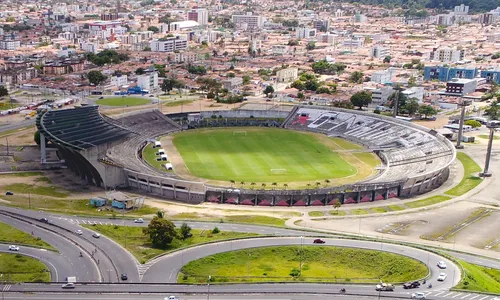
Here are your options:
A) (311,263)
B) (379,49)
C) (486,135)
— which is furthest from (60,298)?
(379,49)

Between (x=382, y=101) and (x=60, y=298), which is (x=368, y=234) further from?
(x=382, y=101)

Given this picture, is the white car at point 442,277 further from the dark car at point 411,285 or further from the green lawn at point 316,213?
the green lawn at point 316,213

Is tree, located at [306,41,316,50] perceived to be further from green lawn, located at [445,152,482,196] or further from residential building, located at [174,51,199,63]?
green lawn, located at [445,152,482,196]

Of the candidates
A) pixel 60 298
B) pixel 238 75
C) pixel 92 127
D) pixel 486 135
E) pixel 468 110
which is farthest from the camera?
pixel 238 75

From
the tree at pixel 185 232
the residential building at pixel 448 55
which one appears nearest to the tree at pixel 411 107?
the tree at pixel 185 232

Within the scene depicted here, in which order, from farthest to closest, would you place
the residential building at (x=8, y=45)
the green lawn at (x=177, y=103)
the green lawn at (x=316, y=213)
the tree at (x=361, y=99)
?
the residential building at (x=8, y=45), the green lawn at (x=177, y=103), the tree at (x=361, y=99), the green lawn at (x=316, y=213)

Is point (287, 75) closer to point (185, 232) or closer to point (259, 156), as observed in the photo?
point (259, 156)

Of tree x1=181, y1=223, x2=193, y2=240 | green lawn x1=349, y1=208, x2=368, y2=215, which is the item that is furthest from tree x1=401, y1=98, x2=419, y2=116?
tree x1=181, y1=223, x2=193, y2=240
